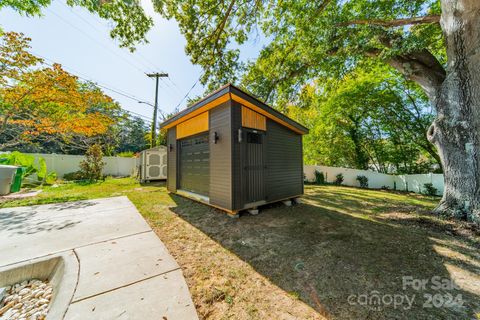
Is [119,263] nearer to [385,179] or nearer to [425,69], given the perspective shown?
[425,69]

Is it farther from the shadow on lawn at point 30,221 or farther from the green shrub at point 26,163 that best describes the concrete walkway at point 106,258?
the green shrub at point 26,163

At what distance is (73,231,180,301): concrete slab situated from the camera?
1.79m

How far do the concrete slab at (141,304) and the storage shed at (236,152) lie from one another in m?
2.39

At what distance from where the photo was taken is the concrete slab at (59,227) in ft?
8.21

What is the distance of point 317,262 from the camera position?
93.1 inches

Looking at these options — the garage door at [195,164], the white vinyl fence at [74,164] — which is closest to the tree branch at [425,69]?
the garage door at [195,164]

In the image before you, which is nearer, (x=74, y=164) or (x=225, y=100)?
(x=225, y=100)

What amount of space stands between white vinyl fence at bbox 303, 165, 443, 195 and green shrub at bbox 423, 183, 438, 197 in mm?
127

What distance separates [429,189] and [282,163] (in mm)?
9737

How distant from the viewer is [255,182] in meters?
4.62

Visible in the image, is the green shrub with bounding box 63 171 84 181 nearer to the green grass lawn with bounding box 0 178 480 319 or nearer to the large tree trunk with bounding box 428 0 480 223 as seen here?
the green grass lawn with bounding box 0 178 480 319

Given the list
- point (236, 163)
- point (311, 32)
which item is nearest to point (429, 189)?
point (311, 32)

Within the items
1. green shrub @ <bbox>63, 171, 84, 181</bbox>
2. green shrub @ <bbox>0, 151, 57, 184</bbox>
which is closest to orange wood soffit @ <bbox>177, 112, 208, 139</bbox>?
green shrub @ <bbox>0, 151, 57, 184</bbox>

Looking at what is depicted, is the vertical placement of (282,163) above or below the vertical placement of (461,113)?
below
